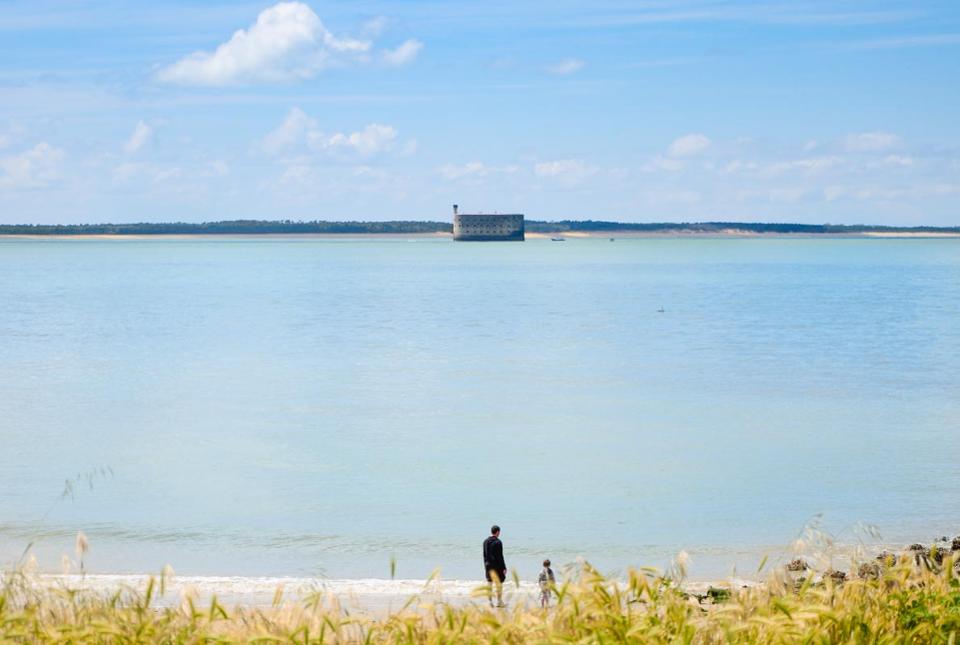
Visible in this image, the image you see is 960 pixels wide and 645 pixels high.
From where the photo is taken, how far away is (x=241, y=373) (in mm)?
48219

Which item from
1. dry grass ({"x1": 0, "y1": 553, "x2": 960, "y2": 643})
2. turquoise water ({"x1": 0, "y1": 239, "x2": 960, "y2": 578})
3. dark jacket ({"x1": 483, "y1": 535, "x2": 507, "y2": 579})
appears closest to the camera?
dry grass ({"x1": 0, "y1": 553, "x2": 960, "y2": 643})

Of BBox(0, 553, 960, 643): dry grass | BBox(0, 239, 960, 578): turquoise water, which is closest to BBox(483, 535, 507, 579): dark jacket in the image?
BBox(0, 239, 960, 578): turquoise water

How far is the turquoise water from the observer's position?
68.8ft

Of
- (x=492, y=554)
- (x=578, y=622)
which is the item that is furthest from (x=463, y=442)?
(x=578, y=622)

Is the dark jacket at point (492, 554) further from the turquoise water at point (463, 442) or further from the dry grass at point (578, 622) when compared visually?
the dry grass at point (578, 622)

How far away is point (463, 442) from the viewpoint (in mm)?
30547

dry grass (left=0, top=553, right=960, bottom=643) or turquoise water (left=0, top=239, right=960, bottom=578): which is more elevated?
dry grass (left=0, top=553, right=960, bottom=643)

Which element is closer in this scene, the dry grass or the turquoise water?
the dry grass

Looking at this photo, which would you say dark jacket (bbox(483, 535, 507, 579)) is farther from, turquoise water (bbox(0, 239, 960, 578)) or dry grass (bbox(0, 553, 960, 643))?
dry grass (bbox(0, 553, 960, 643))

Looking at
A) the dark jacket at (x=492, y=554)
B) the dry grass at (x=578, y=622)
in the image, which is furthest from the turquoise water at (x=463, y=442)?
the dry grass at (x=578, y=622)

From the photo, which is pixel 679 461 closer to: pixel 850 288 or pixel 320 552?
pixel 320 552

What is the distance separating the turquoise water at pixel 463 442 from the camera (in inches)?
826

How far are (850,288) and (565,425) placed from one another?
102955mm

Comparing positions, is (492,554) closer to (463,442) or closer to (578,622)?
(578,622)
